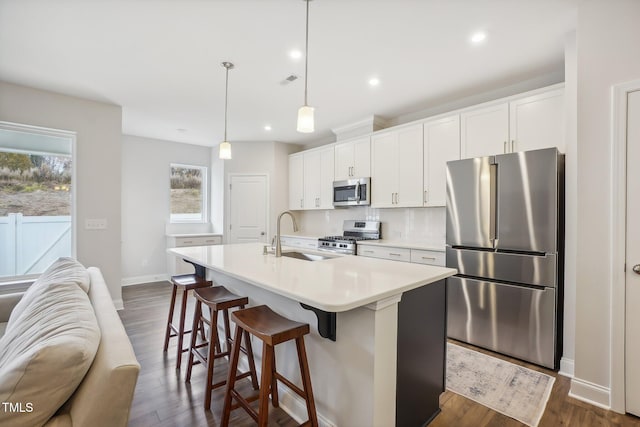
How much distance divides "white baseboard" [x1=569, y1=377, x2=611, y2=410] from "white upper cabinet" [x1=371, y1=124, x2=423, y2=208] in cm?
218

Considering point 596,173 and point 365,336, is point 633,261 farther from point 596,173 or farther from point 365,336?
point 365,336

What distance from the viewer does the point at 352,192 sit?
4547mm

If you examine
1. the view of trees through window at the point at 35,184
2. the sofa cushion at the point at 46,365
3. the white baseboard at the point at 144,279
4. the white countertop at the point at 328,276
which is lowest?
the white baseboard at the point at 144,279

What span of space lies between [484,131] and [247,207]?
164 inches

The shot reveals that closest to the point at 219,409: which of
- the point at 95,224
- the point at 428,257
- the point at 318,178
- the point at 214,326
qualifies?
the point at 214,326

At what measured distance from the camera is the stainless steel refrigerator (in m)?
2.47

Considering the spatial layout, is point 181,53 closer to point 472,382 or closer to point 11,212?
point 11,212

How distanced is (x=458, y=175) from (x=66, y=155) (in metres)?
4.51

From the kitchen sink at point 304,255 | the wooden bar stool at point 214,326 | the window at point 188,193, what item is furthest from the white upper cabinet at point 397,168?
the window at point 188,193

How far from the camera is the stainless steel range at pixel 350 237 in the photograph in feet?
13.7

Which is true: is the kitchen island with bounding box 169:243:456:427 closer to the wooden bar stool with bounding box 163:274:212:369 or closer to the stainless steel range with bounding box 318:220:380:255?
the wooden bar stool with bounding box 163:274:212:369

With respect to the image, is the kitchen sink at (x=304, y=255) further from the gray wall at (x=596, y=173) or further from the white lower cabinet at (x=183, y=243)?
the white lower cabinet at (x=183, y=243)

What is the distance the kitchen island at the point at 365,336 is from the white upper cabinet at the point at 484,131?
184cm

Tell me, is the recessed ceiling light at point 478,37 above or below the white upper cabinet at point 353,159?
above
